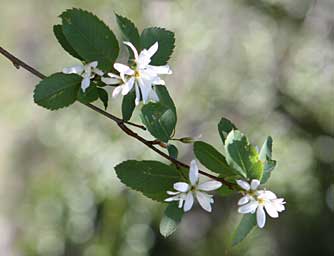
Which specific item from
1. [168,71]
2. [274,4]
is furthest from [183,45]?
[168,71]

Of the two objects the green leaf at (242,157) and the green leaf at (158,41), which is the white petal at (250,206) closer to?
the green leaf at (242,157)

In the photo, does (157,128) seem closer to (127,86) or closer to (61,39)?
(127,86)

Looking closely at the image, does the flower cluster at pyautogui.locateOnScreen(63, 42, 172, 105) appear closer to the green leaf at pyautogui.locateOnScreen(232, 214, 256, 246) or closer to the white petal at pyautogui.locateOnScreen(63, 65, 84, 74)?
the white petal at pyautogui.locateOnScreen(63, 65, 84, 74)

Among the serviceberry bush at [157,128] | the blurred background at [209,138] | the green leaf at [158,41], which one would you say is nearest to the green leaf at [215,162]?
the serviceberry bush at [157,128]

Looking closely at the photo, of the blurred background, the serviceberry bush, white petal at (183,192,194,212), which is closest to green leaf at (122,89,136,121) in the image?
the serviceberry bush

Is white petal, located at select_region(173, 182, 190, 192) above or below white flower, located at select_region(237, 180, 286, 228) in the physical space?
below

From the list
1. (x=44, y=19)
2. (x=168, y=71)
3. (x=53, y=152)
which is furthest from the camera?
(x=44, y=19)

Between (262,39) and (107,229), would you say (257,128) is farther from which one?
(107,229)
